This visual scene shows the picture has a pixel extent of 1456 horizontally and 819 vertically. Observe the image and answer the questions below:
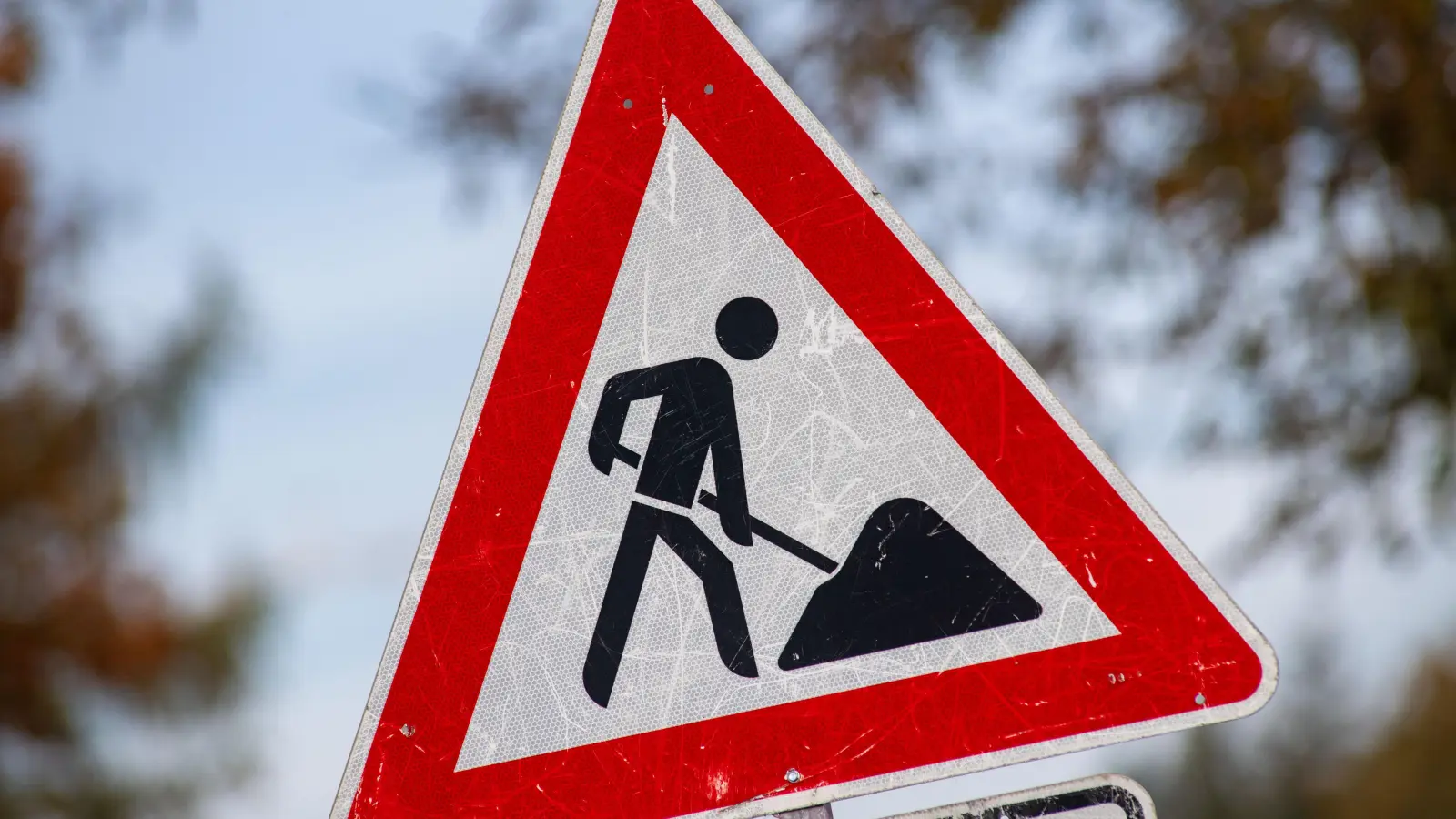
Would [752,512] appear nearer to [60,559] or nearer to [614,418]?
[614,418]

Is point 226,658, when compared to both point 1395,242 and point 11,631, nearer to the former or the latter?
point 11,631

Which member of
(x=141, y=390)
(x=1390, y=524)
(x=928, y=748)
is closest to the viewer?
(x=928, y=748)

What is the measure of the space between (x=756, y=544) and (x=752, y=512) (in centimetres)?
3

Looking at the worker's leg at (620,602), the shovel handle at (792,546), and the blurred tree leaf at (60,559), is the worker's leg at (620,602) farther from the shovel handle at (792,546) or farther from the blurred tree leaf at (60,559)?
the blurred tree leaf at (60,559)

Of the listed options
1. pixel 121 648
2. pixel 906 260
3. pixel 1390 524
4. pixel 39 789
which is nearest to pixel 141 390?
pixel 121 648

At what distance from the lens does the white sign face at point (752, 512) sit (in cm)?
120

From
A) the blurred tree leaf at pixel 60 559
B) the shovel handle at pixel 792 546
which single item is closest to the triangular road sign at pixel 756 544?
the shovel handle at pixel 792 546

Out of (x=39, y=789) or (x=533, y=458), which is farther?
(x=39, y=789)

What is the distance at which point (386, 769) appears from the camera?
123cm

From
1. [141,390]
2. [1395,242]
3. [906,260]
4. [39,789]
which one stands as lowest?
[906,260]

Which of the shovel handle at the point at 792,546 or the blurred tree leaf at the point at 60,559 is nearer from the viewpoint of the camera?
the shovel handle at the point at 792,546

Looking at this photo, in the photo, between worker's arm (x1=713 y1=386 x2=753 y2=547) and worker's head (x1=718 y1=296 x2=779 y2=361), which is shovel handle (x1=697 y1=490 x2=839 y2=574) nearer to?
worker's arm (x1=713 y1=386 x2=753 y2=547)

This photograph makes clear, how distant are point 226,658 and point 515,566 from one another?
17.2 m

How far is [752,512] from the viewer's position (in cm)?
123
